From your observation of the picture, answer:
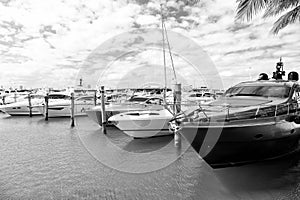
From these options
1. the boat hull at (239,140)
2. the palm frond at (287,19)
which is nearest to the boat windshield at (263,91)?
the boat hull at (239,140)

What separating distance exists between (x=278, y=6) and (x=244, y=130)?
686 centimetres

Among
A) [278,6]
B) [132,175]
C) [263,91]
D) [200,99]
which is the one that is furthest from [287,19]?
[132,175]

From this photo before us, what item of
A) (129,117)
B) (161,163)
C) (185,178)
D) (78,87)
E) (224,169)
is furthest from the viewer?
(78,87)

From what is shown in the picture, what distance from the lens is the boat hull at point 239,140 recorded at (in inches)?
195

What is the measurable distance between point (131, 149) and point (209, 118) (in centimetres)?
417

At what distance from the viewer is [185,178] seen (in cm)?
559

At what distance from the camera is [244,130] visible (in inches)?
196

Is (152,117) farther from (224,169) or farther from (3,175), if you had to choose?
(3,175)

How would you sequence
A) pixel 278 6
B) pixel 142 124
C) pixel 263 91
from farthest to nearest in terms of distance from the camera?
pixel 142 124
pixel 278 6
pixel 263 91

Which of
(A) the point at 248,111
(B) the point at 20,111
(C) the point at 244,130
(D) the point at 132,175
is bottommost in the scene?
(D) the point at 132,175

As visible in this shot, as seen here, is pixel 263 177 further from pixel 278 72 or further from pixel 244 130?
pixel 278 72

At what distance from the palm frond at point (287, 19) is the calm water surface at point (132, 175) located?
18.7 ft

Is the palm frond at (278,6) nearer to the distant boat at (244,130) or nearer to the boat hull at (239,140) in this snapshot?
the distant boat at (244,130)

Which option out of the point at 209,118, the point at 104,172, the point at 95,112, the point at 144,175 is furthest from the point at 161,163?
the point at 95,112
